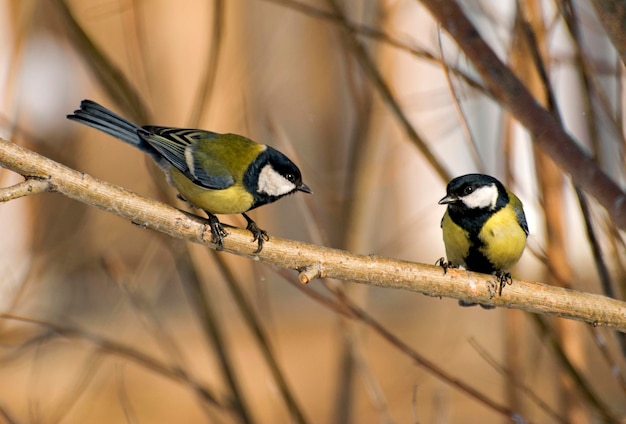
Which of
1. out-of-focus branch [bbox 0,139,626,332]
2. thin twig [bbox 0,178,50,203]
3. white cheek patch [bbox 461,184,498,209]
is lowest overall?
thin twig [bbox 0,178,50,203]

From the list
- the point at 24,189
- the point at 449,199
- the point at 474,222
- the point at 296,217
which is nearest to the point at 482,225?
the point at 474,222

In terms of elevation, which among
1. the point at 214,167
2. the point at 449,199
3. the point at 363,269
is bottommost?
the point at 363,269

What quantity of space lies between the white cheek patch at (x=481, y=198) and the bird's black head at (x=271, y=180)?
546 mm

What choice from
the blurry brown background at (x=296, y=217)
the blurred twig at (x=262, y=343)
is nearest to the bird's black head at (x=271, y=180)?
the blurry brown background at (x=296, y=217)

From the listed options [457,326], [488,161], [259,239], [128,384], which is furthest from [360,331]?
[488,161]

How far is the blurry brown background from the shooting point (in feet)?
7.60

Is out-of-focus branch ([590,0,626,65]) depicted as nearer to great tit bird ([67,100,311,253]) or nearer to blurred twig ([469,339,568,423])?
blurred twig ([469,339,568,423])

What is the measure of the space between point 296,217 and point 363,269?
15.0 ft

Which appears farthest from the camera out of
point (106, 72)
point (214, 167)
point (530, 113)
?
point (214, 167)

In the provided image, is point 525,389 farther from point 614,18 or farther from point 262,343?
point 614,18

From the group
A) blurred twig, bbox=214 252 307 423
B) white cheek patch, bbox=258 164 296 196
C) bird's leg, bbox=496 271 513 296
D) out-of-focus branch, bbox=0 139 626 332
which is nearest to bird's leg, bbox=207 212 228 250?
out-of-focus branch, bbox=0 139 626 332

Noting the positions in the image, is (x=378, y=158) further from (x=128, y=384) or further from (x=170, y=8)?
(x=170, y=8)

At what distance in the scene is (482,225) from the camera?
8.29 ft

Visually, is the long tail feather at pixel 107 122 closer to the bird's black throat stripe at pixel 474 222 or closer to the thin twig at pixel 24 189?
the thin twig at pixel 24 189
